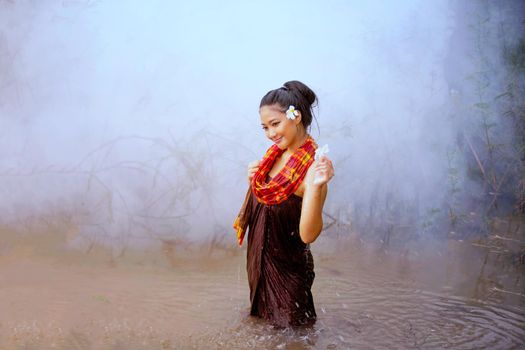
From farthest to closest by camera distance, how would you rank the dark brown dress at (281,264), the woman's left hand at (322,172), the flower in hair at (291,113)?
the dark brown dress at (281,264) < the flower in hair at (291,113) < the woman's left hand at (322,172)

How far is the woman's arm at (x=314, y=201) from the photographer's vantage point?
2.72 m

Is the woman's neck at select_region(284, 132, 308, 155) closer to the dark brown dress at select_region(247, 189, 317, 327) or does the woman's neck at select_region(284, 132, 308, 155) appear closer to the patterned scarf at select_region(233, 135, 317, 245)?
the patterned scarf at select_region(233, 135, 317, 245)

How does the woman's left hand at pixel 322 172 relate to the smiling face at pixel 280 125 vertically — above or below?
below

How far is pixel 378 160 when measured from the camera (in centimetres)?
522

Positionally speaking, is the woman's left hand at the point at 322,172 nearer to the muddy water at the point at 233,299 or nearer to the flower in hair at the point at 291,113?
the flower in hair at the point at 291,113

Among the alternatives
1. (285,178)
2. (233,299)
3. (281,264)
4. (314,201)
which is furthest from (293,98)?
(233,299)

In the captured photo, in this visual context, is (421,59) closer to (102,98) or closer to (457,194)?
(457,194)

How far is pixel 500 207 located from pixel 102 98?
3.34 meters

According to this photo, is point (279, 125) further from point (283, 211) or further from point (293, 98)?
point (283, 211)

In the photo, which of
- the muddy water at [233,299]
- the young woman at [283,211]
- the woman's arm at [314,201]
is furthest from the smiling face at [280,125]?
the muddy water at [233,299]

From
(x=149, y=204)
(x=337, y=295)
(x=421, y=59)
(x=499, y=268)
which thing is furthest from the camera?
(x=421, y=59)

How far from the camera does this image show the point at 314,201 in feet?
8.98

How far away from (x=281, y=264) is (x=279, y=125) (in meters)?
0.67

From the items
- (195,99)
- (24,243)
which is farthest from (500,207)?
(24,243)
